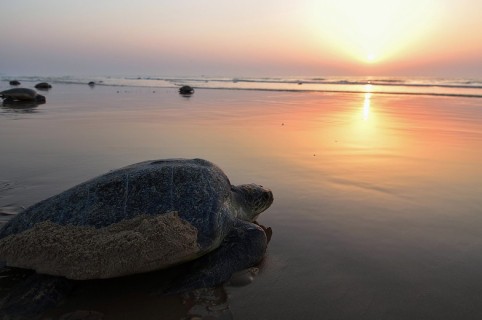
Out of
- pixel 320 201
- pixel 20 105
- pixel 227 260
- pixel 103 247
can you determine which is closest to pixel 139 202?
pixel 103 247

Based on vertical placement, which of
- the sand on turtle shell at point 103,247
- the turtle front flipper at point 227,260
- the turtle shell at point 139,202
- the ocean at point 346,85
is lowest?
the turtle front flipper at point 227,260

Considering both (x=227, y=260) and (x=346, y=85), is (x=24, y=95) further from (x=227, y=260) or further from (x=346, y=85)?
(x=346, y=85)

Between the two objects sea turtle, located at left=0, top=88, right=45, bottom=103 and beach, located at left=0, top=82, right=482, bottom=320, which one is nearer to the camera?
beach, located at left=0, top=82, right=482, bottom=320

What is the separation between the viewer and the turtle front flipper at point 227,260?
2.79m

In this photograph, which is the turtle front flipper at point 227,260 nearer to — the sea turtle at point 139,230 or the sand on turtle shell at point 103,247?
the sea turtle at point 139,230

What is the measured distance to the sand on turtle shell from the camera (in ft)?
8.44

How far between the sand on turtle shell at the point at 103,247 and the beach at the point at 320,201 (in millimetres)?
236

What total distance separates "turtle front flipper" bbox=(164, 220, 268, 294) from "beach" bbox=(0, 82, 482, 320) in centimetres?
10

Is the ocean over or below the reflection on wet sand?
over

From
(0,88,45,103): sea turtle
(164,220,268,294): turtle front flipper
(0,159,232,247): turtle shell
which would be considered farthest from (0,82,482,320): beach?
(0,88,45,103): sea turtle

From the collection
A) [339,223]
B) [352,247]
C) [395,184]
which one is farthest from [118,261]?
[395,184]

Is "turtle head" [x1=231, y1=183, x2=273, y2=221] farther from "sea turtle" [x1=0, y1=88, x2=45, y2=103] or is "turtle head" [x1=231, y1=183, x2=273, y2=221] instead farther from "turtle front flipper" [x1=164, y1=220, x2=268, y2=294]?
"sea turtle" [x1=0, y1=88, x2=45, y2=103]

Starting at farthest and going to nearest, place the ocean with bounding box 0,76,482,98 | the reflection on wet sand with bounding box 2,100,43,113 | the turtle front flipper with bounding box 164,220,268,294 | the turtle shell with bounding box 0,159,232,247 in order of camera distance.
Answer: the ocean with bounding box 0,76,482,98 < the reflection on wet sand with bounding box 2,100,43,113 < the turtle shell with bounding box 0,159,232,247 < the turtle front flipper with bounding box 164,220,268,294

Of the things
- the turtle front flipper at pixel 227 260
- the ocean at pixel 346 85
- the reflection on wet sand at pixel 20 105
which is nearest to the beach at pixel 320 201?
the turtle front flipper at pixel 227 260
